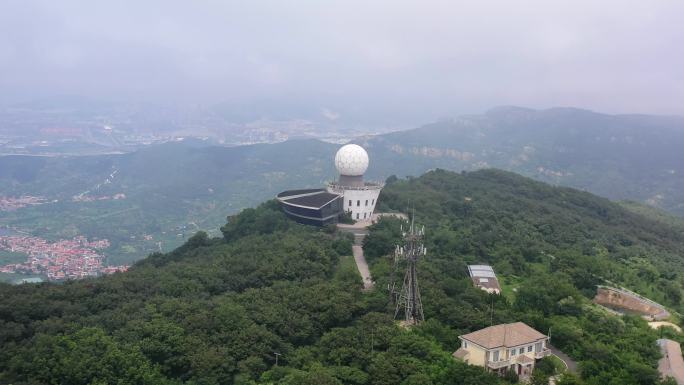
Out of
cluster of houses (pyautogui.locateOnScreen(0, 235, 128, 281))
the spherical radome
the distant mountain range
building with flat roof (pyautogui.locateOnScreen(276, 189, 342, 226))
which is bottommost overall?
cluster of houses (pyautogui.locateOnScreen(0, 235, 128, 281))

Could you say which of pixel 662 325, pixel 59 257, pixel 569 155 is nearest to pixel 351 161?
pixel 662 325

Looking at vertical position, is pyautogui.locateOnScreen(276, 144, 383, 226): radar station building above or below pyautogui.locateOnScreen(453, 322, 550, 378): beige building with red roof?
above

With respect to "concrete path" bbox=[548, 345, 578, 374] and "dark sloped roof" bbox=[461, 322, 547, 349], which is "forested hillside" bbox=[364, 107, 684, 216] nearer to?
"concrete path" bbox=[548, 345, 578, 374]

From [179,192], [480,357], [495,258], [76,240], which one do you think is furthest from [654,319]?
[179,192]

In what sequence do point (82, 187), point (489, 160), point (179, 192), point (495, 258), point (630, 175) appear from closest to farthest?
1. point (495, 258)
2. point (179, 192)
3. point (82, 187)
4. point (630, 175)
5. point (489, 160)

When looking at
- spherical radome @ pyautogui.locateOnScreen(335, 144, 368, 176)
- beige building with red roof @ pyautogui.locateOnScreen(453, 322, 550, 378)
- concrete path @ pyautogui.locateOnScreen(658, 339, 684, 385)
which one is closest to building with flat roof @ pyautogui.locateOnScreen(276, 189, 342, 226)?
spherical radome @ pyautogui.locateOnScreen(335, 144, 368, 176)

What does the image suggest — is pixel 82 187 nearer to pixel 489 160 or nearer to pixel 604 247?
pixel 489 160

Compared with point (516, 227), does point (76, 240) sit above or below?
below
